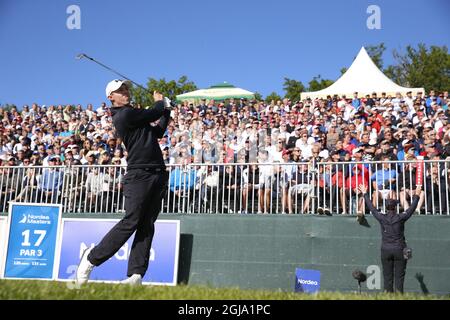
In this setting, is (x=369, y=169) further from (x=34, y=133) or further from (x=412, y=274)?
(x=34, y=133)

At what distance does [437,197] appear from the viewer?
1050 centimetres

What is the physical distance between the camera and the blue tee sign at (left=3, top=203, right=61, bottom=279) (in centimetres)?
1192

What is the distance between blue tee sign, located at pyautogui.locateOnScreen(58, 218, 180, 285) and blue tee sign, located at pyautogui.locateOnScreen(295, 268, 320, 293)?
9.06 feet

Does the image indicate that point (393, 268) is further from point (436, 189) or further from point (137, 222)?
point (137, 222)

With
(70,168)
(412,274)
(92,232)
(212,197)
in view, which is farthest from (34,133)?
(412,274)

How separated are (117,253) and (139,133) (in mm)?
6417

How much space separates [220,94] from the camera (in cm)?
2573

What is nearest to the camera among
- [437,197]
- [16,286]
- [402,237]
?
[16,286]

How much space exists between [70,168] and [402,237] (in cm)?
796

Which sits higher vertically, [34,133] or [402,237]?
[34,133]

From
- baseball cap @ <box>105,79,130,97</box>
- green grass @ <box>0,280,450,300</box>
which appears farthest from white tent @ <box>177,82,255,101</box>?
green grass @ <box>0,280,450,300</box>

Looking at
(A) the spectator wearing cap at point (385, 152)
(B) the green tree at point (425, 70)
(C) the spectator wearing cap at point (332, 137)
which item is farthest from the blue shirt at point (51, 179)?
(B) the green tree at point (425, 70)

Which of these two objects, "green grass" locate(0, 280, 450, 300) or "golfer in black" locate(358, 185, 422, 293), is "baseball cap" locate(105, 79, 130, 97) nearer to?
"green grass" locate(0, 280, 450, 300)

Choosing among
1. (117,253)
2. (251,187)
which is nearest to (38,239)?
(117,253)
